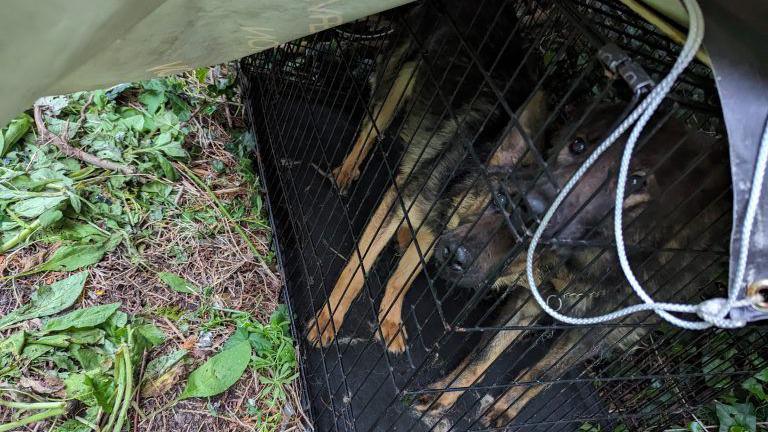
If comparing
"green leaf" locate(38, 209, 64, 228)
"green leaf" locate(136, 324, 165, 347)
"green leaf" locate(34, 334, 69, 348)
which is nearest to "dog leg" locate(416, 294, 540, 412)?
"green leaf" locate(136, 324, 165, 347)

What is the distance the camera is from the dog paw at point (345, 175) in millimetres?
3133

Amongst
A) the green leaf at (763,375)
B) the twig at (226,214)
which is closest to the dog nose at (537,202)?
the twig at (226,214)

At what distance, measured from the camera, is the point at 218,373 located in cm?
226

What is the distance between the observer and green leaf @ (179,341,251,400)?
7.25 ft

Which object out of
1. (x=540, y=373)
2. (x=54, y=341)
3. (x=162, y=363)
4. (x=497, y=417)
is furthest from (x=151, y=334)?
(x=540, y=373)

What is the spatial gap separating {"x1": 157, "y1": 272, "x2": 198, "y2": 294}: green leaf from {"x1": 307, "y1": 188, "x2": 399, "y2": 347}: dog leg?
54cm

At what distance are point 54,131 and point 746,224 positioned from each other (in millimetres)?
2863

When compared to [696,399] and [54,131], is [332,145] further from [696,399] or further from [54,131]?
[696,399]

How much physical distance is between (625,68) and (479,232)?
1115mm

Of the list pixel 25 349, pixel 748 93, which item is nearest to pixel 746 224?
pixel 748 93

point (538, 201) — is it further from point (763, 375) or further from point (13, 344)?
point (13, 344)

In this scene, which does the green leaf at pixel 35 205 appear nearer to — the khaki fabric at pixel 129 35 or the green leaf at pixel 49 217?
the green leaf at pixel 49 217

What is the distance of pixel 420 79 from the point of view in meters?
2.80

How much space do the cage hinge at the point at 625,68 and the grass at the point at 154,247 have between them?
1.78 meters
